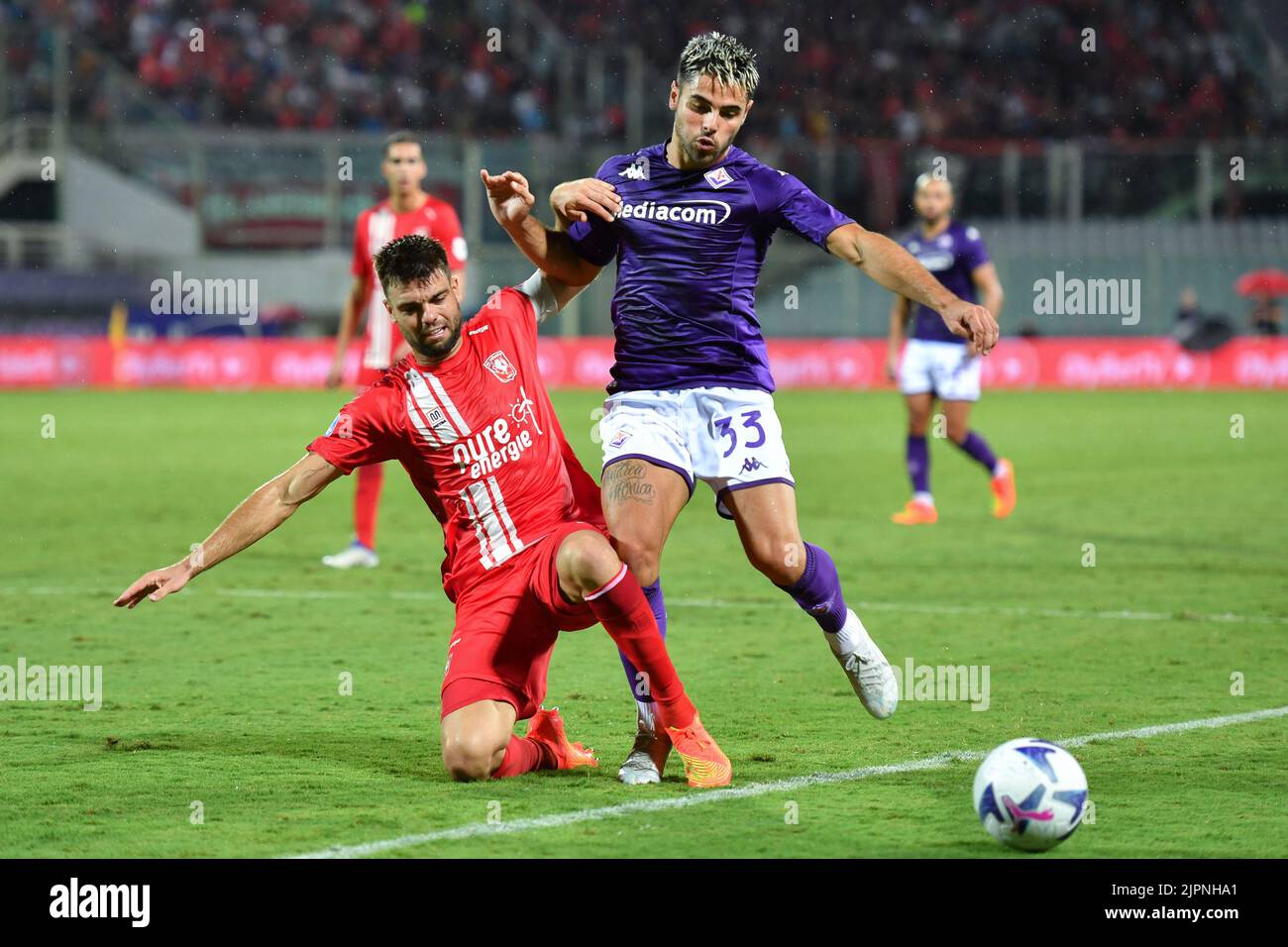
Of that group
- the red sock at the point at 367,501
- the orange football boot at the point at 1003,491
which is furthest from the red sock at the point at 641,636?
the orange football boot at the point at 1003,491

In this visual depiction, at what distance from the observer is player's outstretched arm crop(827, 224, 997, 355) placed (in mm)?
4859

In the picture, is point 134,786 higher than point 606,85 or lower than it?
lower

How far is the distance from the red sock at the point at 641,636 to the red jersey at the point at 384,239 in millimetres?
5317

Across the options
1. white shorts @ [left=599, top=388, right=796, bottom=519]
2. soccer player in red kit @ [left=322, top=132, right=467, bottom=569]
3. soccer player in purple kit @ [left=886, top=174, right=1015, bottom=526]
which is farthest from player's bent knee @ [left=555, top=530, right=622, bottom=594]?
soccer player in purple kit @ [left=886, top=174, right=1015, bottom=526]

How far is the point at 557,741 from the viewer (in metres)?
5.34

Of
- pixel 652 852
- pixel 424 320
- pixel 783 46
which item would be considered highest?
pixel 783 46

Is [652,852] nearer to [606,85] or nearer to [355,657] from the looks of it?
[355,657]

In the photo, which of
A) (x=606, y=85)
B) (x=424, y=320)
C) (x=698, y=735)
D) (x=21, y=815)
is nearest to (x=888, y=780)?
(x=698, y=735)

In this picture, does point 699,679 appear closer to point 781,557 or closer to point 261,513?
point 781,557

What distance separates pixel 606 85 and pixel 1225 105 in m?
11.6

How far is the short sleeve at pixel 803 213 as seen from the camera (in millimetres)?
5348

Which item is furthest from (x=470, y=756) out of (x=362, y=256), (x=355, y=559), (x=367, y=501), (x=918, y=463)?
(x=918, y=463)

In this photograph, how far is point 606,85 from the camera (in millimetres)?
29906

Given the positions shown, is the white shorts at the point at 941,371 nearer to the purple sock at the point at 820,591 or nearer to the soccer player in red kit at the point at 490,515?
the purple sock at the point at 820,591
